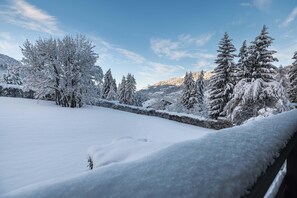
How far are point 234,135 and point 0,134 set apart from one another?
26.0 ft

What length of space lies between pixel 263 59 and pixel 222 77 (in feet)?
18.7

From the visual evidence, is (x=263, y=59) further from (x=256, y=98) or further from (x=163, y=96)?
(x=163, y=96)

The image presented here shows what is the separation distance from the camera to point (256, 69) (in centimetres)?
1447

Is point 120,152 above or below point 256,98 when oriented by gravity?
below

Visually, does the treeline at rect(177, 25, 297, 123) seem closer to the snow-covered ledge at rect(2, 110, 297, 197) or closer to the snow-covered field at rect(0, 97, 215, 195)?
the snow-covered field at rect(0, 97, 215, 195)

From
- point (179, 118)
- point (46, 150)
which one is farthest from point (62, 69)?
point (46, 150)

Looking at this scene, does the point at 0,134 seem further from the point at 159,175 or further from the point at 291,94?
the point at 291,94

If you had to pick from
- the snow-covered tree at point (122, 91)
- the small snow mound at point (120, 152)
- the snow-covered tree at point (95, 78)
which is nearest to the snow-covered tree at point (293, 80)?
the snow-covered tree at point (95, 78)

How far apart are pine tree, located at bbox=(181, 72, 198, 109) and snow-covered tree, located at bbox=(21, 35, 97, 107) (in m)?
18.7

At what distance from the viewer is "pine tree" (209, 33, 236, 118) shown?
19.4 meters

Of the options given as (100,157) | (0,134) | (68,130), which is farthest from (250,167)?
(68,130)

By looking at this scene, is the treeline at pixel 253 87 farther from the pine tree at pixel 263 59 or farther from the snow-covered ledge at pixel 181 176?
the snow-covered ledge at pixel 181 176

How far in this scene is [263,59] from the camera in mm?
14312

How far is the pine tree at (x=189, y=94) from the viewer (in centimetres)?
3206
